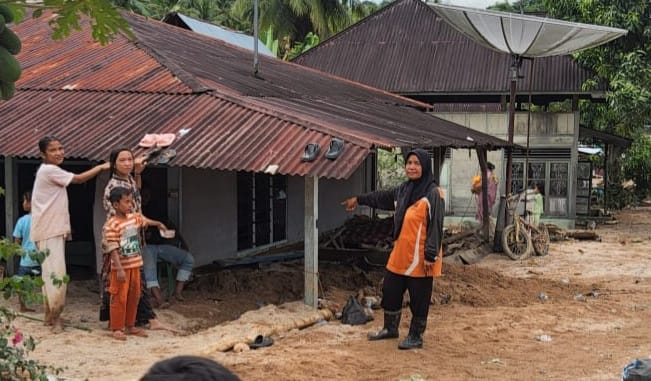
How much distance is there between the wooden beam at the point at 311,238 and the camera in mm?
8352

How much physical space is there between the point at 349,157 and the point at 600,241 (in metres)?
10.8

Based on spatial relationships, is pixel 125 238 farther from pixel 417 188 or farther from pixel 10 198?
pixel 10 198

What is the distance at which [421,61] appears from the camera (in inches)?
848

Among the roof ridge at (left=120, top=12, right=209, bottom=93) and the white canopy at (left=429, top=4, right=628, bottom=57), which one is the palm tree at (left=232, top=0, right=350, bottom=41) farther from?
the roof ridge at (left=120, top=12, right=209, bottom=93)

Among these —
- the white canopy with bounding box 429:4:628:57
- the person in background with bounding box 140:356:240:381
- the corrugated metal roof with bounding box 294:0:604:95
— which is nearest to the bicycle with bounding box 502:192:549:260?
the white canopy with bounding box 429:4:628:57

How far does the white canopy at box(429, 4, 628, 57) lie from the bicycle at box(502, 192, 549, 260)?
3.04m

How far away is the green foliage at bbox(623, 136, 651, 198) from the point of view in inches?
1036

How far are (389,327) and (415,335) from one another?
349 mm

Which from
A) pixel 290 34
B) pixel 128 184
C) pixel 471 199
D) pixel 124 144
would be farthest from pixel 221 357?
pixel 290 34

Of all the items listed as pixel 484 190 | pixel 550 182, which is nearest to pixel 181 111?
pixel 484 190

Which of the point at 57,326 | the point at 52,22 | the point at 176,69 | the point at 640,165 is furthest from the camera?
the point at 640,165

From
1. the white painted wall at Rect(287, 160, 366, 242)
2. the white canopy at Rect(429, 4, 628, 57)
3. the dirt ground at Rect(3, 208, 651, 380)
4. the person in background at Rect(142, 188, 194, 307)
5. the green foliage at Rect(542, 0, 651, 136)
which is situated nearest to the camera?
the dirt ground at Rect(3, 208, 651, 380)

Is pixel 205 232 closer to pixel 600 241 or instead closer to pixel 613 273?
pixel 613 273

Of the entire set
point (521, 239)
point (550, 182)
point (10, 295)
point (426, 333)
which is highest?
point (550, 182)
